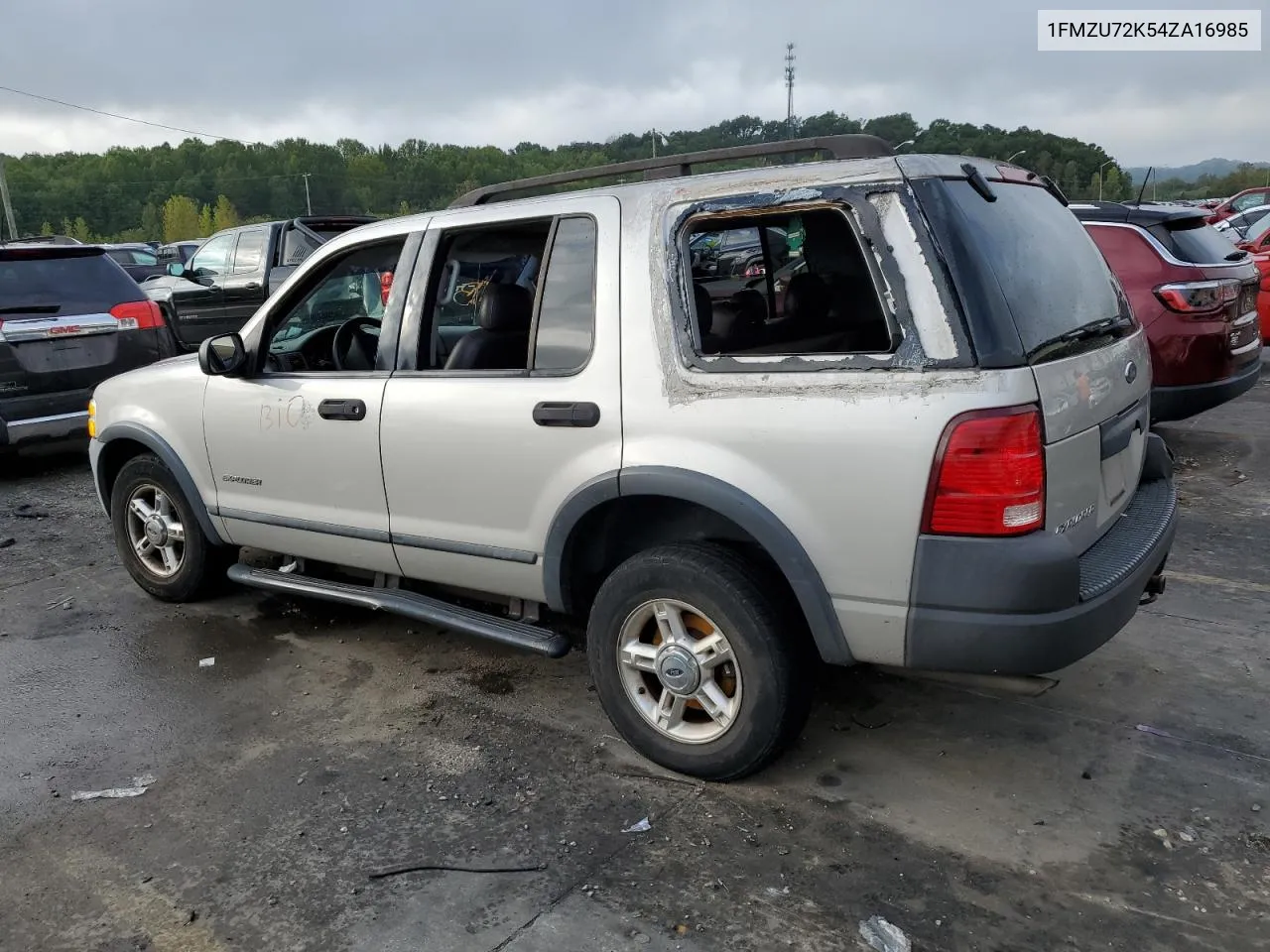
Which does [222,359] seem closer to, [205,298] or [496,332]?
[496,332]

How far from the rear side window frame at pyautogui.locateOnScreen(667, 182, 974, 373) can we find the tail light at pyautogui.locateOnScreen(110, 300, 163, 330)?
6334 mm

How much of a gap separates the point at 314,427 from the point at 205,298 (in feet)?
32.8

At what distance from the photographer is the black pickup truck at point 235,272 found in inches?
456

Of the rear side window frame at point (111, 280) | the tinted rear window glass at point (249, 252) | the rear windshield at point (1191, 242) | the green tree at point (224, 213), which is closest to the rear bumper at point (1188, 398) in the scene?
the rear windshield at point (1191, 242)

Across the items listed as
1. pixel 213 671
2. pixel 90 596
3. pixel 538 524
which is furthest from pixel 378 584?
pixel 90 596

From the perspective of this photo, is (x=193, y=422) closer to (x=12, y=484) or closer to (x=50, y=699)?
(x=50, y=699)

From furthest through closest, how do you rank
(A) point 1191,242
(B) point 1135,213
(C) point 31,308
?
1. (C) point 31,308
2. (B) point 1135,213
3. (A) point 1191,242

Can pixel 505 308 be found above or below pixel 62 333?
above

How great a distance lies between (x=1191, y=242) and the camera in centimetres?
684

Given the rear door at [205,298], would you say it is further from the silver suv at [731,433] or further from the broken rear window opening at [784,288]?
the broken rear window opening at [784,288]

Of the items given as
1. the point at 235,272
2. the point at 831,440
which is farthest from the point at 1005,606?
the point at 235,272

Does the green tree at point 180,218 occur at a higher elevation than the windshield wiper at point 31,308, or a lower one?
higher

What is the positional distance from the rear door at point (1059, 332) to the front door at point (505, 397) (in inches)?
43.8

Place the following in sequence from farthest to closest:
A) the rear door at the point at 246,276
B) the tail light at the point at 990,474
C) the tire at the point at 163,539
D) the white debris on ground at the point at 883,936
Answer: the rear door at the point at 246,276 < the tire at the point at 163,539 < the tail light at the point at 990,474 < the white debris on ground at the point at 883,936
